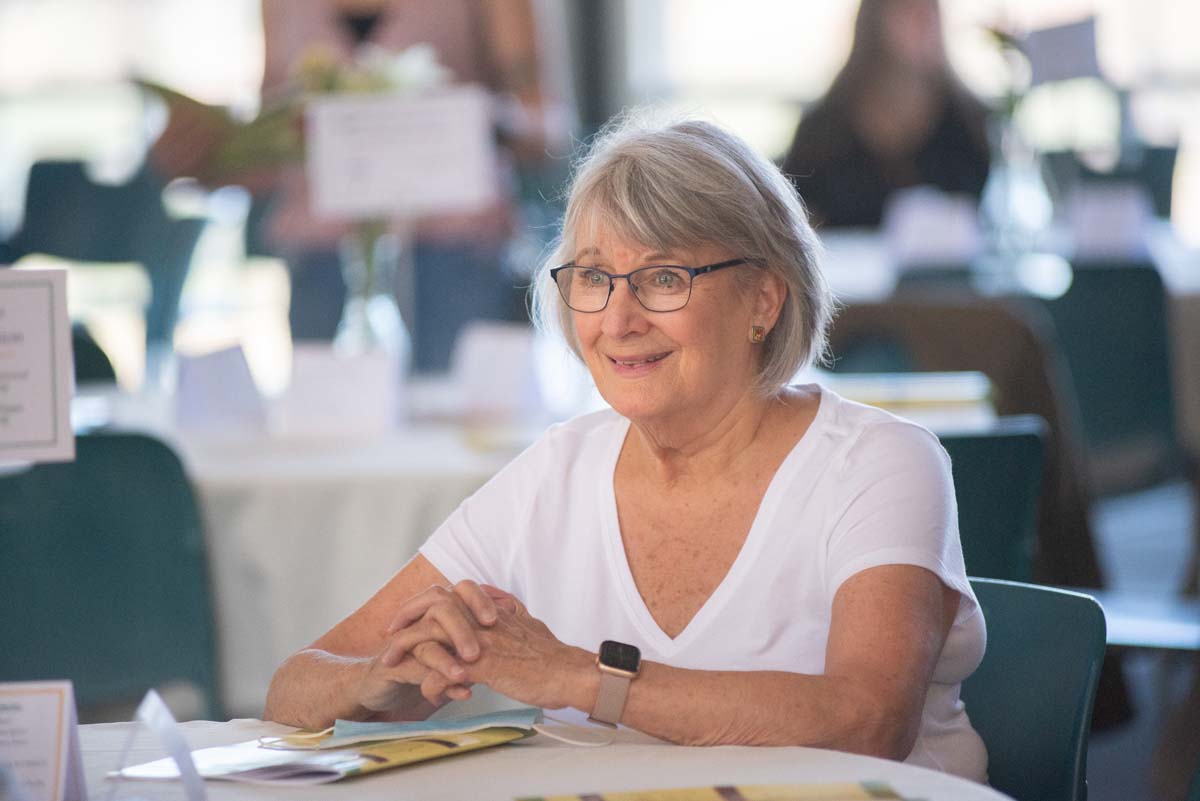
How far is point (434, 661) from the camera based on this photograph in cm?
150

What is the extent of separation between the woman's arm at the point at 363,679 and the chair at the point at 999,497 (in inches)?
39.9

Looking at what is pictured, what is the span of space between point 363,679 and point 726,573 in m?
0.43

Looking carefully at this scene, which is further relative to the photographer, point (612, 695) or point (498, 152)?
point (498, 152)

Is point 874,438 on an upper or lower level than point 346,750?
upper

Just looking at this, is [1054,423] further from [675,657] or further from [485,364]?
[675,657]

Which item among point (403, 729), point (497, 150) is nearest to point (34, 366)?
point (403, 729)

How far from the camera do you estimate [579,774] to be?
4.27 ft

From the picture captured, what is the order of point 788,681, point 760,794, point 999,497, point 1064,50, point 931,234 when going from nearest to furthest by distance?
point 760,794, point 788,681, point 999,497, point 1064,50, point 931,234

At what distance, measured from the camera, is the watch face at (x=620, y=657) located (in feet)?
4.75

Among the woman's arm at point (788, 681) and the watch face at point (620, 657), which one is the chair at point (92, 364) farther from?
the watch face at point (620, 657)

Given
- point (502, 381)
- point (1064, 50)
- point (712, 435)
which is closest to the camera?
point (712, 435)

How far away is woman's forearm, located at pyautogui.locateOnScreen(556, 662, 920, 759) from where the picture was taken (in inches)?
56.3

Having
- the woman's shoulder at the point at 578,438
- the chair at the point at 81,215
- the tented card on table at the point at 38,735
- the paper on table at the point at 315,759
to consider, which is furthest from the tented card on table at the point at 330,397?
the chair at the point at 81,215

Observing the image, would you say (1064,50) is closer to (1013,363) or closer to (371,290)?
(1013,363)
